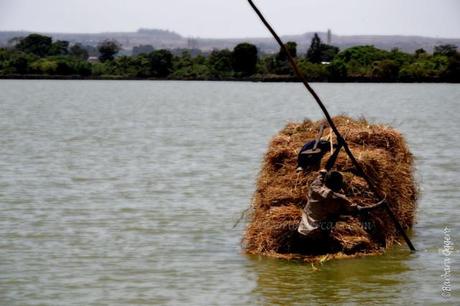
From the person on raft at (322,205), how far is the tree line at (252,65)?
108m

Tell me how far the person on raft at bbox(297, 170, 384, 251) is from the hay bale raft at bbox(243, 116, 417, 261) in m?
0.26

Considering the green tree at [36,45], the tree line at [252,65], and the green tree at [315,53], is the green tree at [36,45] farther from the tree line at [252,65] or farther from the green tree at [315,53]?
the green tree at [315,53]

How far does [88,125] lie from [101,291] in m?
33.6

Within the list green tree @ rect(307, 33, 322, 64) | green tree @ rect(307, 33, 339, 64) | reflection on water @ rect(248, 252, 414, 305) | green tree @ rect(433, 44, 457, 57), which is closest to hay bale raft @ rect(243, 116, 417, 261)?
reflection on water @ rect(248, 252, 414, 305)

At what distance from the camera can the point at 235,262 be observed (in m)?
14.0

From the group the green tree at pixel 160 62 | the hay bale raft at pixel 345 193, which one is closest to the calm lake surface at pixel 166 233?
the hay bale raft at pixel 345 193

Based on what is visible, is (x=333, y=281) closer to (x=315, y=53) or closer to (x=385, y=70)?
(x=385, y=70)

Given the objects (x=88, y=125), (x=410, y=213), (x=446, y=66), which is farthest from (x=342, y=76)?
(x=410, y=213)

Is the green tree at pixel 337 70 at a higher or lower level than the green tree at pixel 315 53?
lower

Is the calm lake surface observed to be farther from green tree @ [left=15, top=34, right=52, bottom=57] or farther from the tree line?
green tree @ [left=15, top=34, right=52, bottom=57]

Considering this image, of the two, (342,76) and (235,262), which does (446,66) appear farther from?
(235,262)

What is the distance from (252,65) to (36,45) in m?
37.5

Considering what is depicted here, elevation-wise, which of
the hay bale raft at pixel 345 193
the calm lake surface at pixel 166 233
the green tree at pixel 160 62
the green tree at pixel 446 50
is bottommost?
the green tree at pixel 160 62

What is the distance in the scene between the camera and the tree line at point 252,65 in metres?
123
